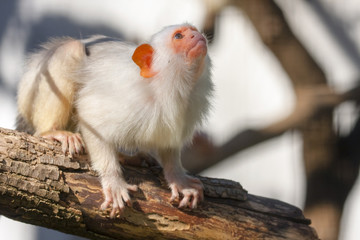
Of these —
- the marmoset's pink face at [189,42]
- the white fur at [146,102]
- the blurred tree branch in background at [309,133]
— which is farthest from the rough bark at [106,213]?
the blurred tree branch in background at [309,133]

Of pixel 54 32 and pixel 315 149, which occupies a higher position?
pixel 54 32

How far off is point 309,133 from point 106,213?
301 centimetres

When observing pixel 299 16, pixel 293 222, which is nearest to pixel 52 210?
pixel 293 222

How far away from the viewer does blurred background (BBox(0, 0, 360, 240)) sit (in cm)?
541

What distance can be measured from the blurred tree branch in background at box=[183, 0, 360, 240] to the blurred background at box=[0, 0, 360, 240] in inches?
0.4

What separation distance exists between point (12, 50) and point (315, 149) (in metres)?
3.70

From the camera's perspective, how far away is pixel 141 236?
122 inches

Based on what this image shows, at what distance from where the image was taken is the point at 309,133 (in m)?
5.40

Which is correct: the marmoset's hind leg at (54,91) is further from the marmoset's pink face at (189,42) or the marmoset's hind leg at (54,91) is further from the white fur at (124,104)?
the marmoset's pink face at (189,42)

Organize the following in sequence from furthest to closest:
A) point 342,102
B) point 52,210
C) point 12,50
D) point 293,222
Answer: point 12,50 → point 342,102 → point 293,222 → point 52,210

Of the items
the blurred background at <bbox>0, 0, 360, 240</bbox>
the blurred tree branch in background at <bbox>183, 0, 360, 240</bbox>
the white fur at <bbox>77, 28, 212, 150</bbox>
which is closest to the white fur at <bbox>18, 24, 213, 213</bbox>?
the white fur at <bbox>77, 28, 212, 150</bbox>

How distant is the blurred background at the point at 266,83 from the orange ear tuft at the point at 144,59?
2168 mm

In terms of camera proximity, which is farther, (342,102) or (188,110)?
(342,102)

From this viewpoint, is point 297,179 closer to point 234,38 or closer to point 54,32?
point 234,38
